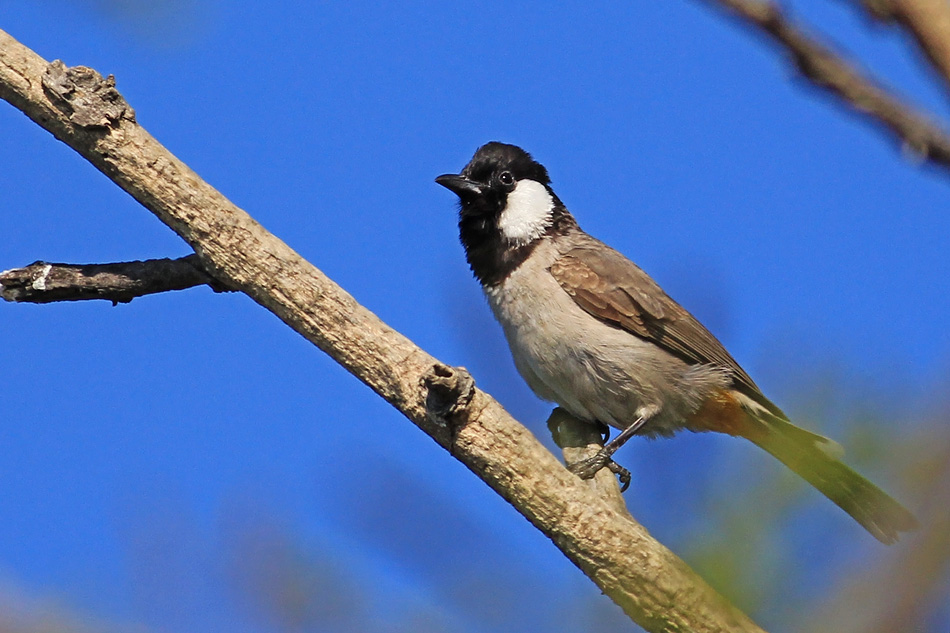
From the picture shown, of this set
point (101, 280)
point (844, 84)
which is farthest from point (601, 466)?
point (844, 84)

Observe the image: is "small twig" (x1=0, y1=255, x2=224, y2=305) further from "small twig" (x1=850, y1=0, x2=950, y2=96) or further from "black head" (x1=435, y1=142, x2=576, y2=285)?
"small twig" (x1=850, y1=0, x2=950, y2=96)

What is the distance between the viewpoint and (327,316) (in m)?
3.83

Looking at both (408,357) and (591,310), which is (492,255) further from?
(408,357)

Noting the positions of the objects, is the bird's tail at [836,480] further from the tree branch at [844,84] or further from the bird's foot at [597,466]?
the bird's foot at [597,466]

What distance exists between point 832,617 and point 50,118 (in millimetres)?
3670

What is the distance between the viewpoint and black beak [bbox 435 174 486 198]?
20.3 ft

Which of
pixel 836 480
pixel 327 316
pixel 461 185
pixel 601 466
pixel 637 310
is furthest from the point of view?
pixel 461 185

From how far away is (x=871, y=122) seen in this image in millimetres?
898

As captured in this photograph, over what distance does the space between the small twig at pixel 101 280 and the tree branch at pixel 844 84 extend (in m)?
3.50

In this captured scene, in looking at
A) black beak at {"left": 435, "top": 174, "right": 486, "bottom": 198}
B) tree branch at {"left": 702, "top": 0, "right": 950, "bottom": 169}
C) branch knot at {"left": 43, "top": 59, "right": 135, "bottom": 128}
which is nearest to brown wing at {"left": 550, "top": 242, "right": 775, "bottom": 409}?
black beak at {"left": 435, "top": 174, "right": 486, "bottom": 198}

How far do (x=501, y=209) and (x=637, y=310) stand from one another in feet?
3.50

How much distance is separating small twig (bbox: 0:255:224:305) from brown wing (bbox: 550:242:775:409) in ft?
7.60

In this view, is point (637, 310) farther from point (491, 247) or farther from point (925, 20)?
point (925, 20)

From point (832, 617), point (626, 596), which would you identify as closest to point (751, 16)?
point (832, 617)
